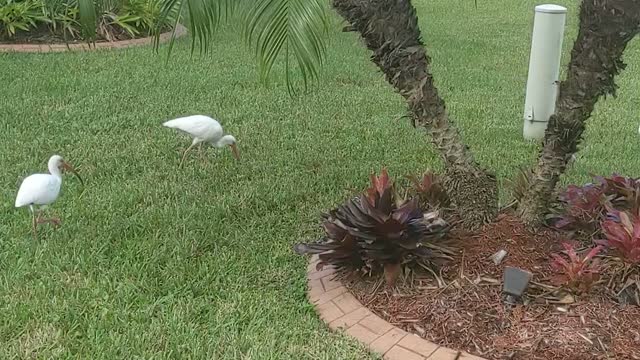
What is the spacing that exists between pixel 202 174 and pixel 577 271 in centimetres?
275

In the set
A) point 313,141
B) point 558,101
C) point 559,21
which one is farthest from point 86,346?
point 559,21

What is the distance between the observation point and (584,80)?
336 cm

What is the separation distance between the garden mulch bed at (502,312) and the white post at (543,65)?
2453 mm

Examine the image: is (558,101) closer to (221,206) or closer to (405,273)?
(405,273)

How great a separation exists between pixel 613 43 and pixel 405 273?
1411 millimetres

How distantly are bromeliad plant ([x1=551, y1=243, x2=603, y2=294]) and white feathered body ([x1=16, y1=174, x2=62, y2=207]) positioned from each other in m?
2.61

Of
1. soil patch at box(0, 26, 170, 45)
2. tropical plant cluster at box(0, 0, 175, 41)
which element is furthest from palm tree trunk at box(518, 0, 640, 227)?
soil patch at box(0, 26, 170, 45)

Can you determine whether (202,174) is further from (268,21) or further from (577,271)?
(577,271)

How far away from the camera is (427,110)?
3.70m

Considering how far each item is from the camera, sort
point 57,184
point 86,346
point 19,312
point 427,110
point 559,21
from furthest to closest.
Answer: point 559,21, point 57,184, point 427,110, point 19,312, point 86,346

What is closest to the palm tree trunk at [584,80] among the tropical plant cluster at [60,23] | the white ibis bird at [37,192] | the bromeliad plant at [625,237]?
the bromeliad plant at [625,237]

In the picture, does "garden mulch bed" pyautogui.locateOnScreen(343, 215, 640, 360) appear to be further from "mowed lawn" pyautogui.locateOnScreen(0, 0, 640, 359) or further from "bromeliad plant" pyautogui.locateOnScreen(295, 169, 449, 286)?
"mowed lawn" pyautogui.locateOnScreen(0, 0, 640, 359)

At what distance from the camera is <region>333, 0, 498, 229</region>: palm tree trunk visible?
349cm

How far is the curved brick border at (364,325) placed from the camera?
119 inches
